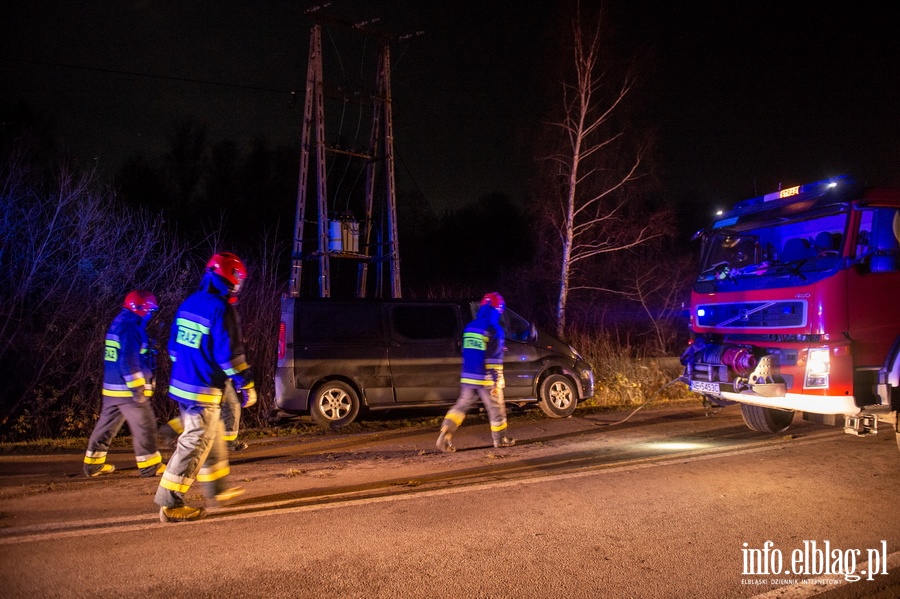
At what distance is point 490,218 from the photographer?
42.1 meters

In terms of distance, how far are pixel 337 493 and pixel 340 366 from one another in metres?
3.94

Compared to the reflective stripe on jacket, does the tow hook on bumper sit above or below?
below

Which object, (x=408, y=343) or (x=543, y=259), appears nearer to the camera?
(x=408, y=343)

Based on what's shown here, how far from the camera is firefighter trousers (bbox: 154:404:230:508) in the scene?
510cm

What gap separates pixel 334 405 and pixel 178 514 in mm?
4730

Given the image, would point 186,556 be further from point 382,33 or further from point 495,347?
point 382,33

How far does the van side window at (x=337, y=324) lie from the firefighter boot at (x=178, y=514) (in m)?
4.68

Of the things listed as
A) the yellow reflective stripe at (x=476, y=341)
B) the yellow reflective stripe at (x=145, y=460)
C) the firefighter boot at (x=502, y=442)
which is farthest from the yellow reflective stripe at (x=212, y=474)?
the firefighter boot at (x=502, y=442)

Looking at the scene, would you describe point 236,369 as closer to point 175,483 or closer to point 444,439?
point 175,483

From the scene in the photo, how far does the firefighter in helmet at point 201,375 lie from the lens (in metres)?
5.13

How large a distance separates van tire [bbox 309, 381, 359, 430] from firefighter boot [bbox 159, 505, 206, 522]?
451 centimetres

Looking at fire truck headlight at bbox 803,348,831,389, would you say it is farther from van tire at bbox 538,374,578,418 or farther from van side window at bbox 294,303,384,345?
van side window at bbox 294,303,384,345

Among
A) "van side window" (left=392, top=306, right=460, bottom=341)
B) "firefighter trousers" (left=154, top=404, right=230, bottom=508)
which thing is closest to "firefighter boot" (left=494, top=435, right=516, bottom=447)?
"van side window" (left=392, top=306, right=460, bottom=341)

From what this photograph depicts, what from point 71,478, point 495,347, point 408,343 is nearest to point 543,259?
point 408,343
